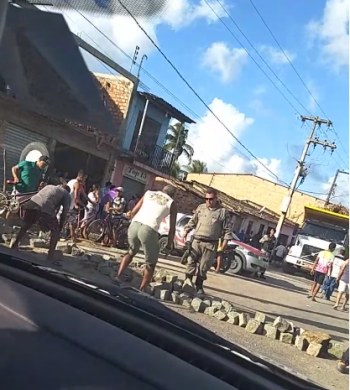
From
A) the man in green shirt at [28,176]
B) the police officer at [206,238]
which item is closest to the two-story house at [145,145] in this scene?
the man in green shirt at [28,176]

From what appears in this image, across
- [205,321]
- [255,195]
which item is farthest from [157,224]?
[255,195]

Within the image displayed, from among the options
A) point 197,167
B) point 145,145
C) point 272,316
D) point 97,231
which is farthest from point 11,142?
point 197,167

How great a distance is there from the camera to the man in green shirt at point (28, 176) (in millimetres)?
9406

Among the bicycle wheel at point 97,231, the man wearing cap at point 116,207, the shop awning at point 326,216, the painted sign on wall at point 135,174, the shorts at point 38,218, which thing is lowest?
the bicycle wheel at point 97,231

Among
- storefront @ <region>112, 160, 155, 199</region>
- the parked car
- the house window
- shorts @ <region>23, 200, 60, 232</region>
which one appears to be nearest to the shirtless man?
shorts @ <region>23, 200, 60, 232</region>

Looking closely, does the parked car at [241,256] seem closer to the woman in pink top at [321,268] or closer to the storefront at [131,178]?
the woman in pink top at [321,268]

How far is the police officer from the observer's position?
8.69 metres

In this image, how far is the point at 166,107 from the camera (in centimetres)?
2692

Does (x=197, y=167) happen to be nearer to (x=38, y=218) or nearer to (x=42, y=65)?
Result: (x=38, y=218)

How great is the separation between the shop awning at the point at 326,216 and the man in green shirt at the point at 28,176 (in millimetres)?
18134

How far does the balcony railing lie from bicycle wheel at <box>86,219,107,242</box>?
12973mm

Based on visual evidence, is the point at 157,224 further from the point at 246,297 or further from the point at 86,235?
the point at 86,235

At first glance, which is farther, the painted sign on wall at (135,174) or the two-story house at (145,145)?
the painted sign on wall at (135,174)

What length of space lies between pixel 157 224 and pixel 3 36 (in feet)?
18.2
